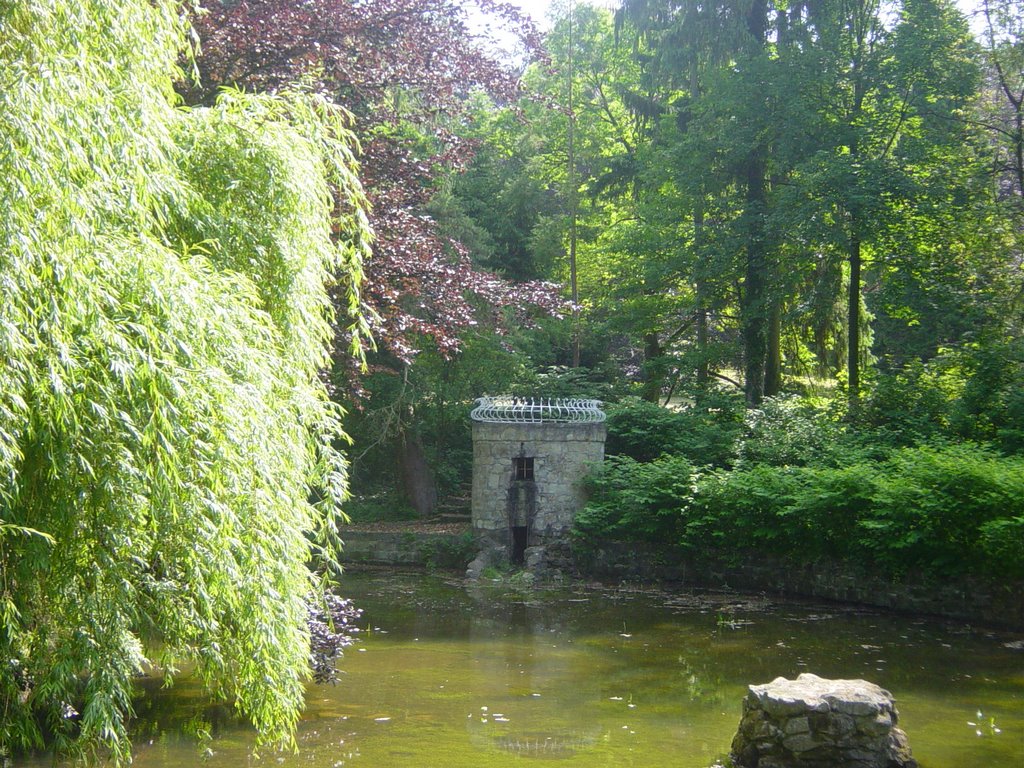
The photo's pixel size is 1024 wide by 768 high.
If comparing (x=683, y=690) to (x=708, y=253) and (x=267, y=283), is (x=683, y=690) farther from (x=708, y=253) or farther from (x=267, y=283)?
(x=708, y=253)

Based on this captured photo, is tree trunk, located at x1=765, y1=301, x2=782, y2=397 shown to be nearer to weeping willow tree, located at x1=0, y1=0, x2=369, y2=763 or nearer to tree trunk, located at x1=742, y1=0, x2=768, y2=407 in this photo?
tree trunk, located at x1=742, y1=0, x2=768, y2=407

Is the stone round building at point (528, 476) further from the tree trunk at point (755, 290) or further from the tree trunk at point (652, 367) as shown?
the tree trunk at point (755, 290)

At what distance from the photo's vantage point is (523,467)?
1490cm

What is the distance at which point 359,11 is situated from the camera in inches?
425

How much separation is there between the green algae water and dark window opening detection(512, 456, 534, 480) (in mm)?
2703

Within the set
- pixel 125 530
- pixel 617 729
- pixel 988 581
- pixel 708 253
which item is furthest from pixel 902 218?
pixel 125 530

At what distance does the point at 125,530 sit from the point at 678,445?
11464 mm

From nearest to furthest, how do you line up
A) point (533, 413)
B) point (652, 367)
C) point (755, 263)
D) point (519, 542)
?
point (519, 542), point (533, 413), point (755, 263), point (652, 367)

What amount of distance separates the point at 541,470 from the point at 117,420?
10492mm

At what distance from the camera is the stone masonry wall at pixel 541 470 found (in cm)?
1462

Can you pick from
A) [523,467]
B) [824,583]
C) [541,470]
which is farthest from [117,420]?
[523,467]

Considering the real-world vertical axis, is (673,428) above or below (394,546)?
above

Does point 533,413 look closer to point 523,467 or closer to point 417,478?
point 523,467

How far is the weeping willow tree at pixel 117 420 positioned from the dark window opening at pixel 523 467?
903cm
